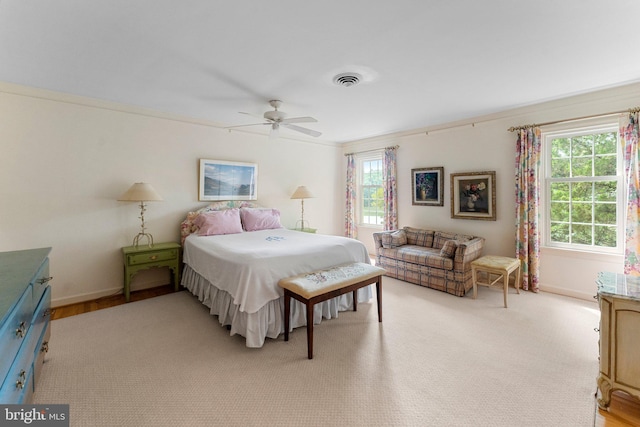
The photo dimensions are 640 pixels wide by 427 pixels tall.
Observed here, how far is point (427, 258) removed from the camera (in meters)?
4.08

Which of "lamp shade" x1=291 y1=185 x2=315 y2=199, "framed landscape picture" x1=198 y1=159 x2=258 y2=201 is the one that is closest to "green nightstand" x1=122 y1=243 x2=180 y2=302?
"framed landscape picture" x1=198 y1=159 x2=258 y2=201

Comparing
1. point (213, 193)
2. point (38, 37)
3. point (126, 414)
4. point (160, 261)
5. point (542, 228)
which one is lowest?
point (126, 414)

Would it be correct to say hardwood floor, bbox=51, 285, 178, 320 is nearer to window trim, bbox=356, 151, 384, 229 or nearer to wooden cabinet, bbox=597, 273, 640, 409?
window trim, bbox=356, 151, 384, 229

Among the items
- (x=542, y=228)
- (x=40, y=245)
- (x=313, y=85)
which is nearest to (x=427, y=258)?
(x=542, y=228)

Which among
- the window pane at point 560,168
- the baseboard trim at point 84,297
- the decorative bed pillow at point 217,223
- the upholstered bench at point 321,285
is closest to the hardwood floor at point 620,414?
the upholstered bench at point 321,285

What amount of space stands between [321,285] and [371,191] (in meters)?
4.09

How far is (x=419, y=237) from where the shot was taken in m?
4.82

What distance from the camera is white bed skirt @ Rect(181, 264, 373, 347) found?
2502 millimetres

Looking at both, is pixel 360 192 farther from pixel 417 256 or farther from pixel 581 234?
pixel 581 234

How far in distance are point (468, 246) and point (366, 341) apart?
85.5 inches

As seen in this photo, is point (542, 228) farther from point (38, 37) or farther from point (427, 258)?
point (38, 37)

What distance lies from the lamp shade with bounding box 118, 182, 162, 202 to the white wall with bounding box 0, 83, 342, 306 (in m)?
0.34

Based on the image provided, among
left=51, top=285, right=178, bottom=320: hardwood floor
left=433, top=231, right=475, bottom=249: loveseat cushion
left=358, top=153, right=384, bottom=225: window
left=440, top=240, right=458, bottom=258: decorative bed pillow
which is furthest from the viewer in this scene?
left=358, top=153, right=384, bottom=225: window

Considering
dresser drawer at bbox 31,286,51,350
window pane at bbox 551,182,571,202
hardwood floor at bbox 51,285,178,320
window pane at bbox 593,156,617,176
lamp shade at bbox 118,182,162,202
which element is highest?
window pane at bbox 593,156,617,176
